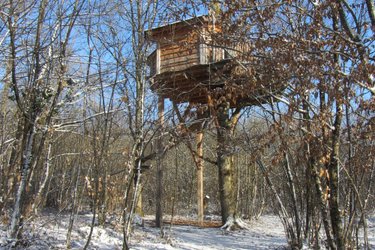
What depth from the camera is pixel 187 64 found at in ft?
32.9

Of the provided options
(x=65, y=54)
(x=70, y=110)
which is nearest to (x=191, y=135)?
(x=65, y=54)

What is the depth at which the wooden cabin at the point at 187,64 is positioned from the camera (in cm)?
521

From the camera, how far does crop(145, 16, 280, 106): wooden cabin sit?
17.1 feet

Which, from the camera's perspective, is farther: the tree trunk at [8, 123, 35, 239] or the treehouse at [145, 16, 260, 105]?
the treehouse at [145, 16, 260, 105]

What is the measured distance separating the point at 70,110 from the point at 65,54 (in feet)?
8.19

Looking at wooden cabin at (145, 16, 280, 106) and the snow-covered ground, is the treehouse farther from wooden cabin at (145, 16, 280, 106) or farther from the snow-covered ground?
the snow-covered ground

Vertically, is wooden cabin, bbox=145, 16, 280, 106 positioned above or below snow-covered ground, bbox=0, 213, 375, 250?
above

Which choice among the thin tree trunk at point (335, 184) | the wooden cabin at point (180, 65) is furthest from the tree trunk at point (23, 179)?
the thin tree trunk at point (335, 184)

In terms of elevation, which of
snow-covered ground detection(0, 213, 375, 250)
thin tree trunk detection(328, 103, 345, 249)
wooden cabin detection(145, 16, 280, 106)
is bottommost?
snow-covered ground detection(0, 213, 375, 250)

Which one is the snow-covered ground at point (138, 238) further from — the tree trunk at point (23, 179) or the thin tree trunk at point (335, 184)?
the thin tree trunk at point (335, 184)

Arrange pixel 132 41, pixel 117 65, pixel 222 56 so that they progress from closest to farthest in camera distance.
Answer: pixel 117 65, pixel 132 41, pixel 222 56

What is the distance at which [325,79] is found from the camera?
3770 mm

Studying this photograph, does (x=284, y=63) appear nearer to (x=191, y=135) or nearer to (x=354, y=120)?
(x=354, y=120)

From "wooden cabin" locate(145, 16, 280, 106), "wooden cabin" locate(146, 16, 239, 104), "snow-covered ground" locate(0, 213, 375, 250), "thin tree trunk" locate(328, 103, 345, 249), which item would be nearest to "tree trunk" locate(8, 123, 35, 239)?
"snow-covered ground" locate(0, 213, 375, 250)
